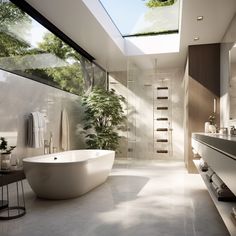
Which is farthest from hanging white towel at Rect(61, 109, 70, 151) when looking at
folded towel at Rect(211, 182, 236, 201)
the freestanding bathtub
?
folded towel at Rect(211, 182, 236, 201)

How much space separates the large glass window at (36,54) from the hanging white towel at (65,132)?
25.8 inches

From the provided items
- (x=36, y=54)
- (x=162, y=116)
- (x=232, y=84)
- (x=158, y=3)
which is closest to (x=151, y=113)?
(x=162, y=116)

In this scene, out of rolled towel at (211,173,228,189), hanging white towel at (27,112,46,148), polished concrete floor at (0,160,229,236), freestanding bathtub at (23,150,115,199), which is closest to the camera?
polished concrete floor at (0,160,229,236)

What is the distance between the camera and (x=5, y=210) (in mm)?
2977

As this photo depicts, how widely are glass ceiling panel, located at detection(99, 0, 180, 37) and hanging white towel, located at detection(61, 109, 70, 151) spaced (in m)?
2.34

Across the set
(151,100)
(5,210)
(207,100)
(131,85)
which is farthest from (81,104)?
(5,210)

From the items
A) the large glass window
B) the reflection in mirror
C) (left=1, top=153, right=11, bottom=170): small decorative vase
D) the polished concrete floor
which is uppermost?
the large glass window

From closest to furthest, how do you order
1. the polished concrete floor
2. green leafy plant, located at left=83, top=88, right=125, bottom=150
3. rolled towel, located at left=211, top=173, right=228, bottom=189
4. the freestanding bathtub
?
the polished concrete floor → rolled towel, located at left=211, top=173, right=228, bottom=189 → the freestanding bathtub → green leafy plant, located at left=83, top=88, right=125, bottom=150

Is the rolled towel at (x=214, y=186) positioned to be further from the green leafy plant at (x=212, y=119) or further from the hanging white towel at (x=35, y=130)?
the hanging white towel at (x=35, y=130)

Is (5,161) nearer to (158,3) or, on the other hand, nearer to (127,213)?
(127,213)

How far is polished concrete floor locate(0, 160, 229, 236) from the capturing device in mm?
2447

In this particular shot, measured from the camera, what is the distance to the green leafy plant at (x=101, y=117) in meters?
6.43

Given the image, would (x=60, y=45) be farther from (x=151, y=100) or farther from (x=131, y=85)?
(x=151, y=100)

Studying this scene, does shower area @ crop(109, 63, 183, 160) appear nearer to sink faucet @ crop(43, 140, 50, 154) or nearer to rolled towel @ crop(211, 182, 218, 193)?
sink faucet @ crop(43, 140, 50, 154)
